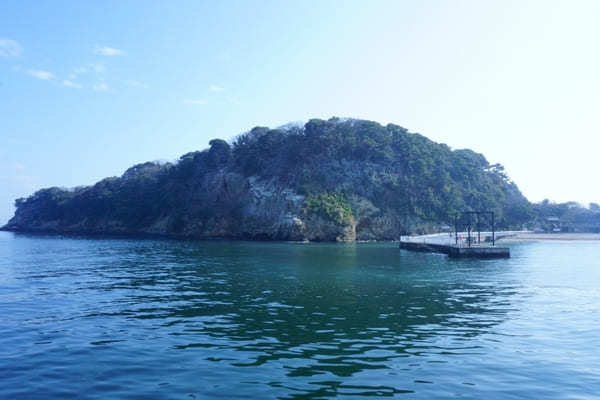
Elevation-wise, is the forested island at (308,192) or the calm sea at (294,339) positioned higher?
the forested island at (308,192)

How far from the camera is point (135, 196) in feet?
516

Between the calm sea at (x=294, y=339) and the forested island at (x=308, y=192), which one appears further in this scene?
the forested island at (x=308, y=192)

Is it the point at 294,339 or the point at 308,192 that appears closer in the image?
the point at 294,339

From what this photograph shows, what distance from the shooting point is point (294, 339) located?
17938mm

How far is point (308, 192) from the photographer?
121 m

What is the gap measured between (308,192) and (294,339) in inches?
4068

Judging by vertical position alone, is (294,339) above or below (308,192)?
below

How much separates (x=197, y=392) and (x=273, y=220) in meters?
106

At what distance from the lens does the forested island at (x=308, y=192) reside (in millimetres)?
120062

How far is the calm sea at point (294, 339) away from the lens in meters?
12.9

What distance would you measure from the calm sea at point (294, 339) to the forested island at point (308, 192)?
81027mm

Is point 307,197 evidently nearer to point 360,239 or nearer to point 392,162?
point 360,239

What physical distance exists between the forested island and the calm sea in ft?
266

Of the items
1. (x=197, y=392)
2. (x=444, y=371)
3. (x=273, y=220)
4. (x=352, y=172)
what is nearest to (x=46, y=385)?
(x=197, y=392)
